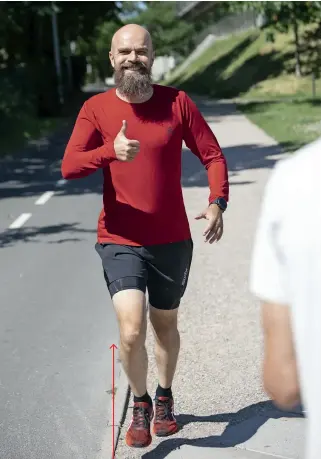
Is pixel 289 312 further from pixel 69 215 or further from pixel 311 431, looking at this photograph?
pixel 69 215

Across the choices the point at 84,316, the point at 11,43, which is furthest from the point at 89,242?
the point at 11,43

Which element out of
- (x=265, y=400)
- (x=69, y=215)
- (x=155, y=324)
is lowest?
(x=69, y=215)

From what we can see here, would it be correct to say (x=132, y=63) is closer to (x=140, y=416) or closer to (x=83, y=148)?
(x=83, y=148)

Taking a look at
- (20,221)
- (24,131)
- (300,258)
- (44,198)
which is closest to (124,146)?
(300,258)

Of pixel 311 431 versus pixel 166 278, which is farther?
pixel 166 278

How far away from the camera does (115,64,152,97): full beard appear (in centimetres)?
410

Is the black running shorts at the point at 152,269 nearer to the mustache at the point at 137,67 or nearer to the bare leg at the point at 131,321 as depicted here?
the bare leg at the point at 131,321

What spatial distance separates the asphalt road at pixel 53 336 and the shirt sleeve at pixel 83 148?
135cm

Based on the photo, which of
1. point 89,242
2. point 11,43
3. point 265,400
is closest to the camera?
point 265,400

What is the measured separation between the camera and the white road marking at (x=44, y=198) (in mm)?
13419

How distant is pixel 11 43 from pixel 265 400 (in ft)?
120

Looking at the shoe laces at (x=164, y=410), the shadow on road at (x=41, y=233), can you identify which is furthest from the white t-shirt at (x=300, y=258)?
the shadow on road at (x=41, y=233)

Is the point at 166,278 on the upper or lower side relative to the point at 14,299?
upper

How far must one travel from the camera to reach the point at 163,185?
4.12 meters
